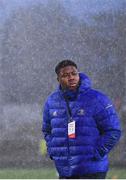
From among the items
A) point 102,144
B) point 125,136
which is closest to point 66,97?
point 102,144

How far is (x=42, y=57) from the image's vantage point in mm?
7340

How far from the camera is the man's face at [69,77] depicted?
3.53m

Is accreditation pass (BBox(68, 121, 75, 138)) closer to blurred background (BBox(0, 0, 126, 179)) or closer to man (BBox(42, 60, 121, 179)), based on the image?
man (BBox(42, 60, 121, 179))

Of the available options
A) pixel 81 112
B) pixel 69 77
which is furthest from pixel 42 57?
pixel 81 112

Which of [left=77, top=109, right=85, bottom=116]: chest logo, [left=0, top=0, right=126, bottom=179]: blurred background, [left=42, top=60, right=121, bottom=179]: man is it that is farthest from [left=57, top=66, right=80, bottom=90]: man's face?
[left=0, top=0, right=126, bottom=179]: blurred background

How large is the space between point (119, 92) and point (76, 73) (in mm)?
3737

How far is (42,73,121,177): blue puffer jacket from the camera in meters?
3.44

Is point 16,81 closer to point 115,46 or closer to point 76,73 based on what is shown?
point 115,46

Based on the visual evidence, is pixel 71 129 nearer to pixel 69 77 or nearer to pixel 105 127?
pixel 105 127

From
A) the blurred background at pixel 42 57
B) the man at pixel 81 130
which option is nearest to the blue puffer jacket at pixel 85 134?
the man at pixel 81 130

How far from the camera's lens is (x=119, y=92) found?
7234 mm

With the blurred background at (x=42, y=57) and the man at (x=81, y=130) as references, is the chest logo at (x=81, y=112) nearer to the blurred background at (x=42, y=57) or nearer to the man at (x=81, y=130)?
the man at (x=81, y=130)

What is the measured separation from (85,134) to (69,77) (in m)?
0.38

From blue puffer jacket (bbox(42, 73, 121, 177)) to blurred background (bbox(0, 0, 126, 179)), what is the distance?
3.65 metres
